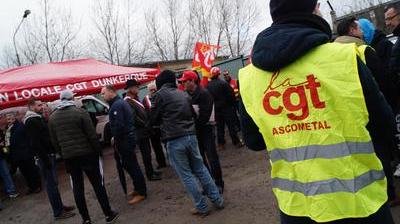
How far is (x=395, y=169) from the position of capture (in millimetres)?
5711

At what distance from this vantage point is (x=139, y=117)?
8.32 m

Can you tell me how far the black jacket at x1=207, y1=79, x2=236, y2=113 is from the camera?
409 inches

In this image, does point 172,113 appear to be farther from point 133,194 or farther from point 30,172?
point 30,172

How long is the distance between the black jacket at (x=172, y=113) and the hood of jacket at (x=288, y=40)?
3533 millimetres

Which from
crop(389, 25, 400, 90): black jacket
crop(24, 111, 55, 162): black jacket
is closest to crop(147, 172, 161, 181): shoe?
crop(24, 111, 55, 162): black jacket

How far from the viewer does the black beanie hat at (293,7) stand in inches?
86.5

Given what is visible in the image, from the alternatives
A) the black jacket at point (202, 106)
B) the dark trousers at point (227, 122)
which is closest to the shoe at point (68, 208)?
the black jacket at point (202, 106)

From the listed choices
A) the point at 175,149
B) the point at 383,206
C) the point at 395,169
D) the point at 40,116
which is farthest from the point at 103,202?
the point at 383,206

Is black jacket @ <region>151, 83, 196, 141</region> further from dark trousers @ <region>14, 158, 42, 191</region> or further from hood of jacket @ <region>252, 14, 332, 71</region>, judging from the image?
dark trousers @ <region>14, 158, 42, 191</region>

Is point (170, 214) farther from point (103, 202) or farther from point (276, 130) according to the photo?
point (276, 130)

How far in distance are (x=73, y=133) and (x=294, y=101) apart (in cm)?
450

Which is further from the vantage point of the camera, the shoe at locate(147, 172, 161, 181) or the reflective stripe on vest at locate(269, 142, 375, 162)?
the shoe at locate(147, 172, 161, 181)

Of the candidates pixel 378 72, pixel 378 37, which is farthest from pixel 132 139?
pixel 378 72

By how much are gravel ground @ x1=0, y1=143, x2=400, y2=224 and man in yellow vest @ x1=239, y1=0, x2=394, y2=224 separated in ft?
9.24
